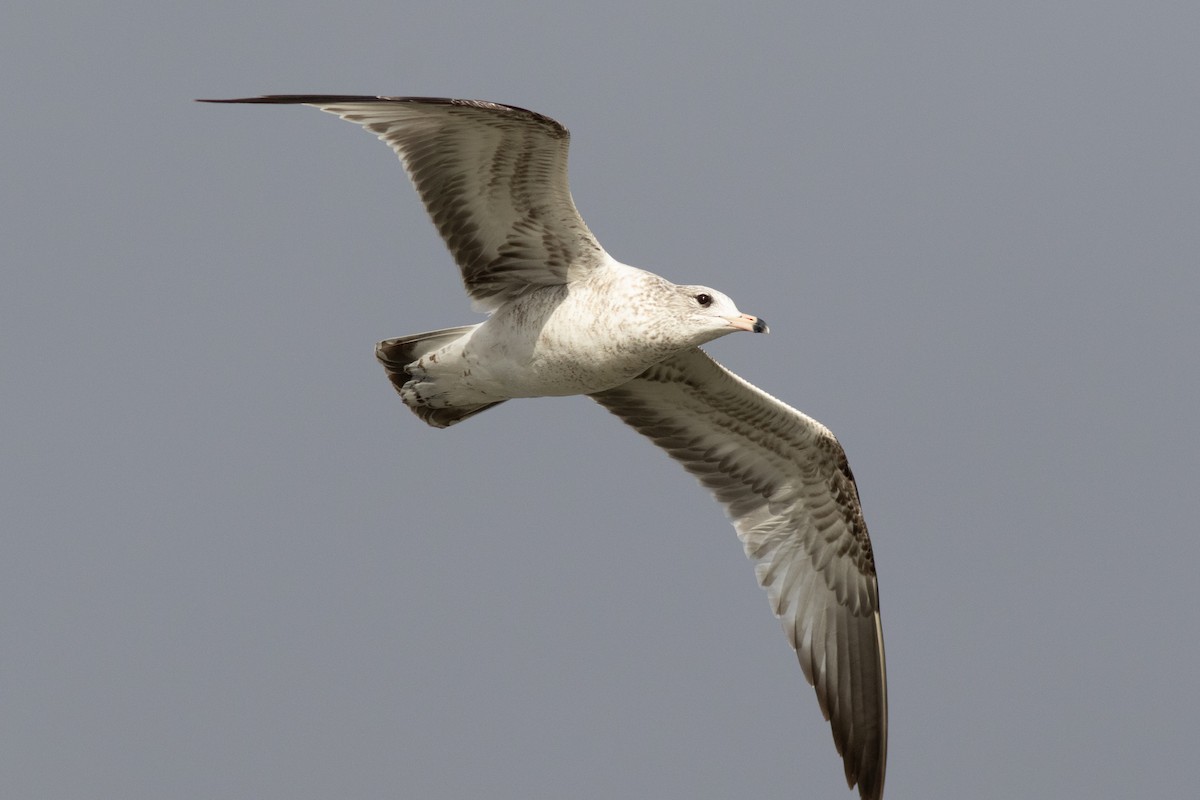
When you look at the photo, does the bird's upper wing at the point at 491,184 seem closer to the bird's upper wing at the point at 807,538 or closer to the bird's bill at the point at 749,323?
the bird's bill at the point at 749,323

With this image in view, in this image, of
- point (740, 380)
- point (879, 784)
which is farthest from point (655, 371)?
point (879, 784)

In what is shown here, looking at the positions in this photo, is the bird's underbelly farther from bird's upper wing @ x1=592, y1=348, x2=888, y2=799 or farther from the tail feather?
bird's upper wing @ x1=592, y1=348, x2=888, y2=799

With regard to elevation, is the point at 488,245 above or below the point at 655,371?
above

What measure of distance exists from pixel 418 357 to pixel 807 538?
3981mm

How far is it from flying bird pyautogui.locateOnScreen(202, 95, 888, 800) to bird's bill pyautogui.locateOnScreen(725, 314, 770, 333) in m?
0.01

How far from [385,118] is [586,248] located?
1764 mm

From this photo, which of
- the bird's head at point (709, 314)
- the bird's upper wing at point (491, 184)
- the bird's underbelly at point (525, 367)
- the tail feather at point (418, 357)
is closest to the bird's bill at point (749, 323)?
the bird's head at point (709, 314)

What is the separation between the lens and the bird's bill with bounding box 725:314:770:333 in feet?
37.2

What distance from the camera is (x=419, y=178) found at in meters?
12.0

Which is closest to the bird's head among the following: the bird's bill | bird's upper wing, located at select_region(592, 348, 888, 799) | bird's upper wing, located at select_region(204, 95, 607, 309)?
the bird's bill

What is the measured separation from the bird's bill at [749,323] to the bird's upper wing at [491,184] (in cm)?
134

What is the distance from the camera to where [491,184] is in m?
12.0

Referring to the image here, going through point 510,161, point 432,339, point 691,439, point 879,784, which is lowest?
point 879,784

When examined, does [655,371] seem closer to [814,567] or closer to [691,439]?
[691,439]
